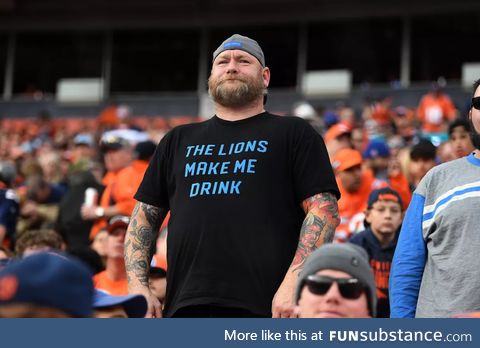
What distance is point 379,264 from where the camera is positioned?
602 cm

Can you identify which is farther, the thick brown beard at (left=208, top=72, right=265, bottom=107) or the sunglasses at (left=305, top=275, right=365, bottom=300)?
the thick brown beard at (left=208, top=72, right=265, bottom=107)

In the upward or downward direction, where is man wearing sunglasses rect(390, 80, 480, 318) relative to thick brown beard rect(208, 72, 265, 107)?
downward

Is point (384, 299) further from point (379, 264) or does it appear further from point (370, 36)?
point (370, 36)

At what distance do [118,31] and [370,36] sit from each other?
623cm

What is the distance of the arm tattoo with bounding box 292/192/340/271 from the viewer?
385 cm

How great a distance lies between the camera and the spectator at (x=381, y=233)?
5.98 meters

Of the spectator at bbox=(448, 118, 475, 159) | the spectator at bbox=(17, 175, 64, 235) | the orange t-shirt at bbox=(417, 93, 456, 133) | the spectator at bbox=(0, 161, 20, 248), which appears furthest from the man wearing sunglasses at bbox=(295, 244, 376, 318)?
the orange t-shirt at bbox=(417, 93, 456, 133)

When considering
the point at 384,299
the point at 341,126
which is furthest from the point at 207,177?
the point at 341,126

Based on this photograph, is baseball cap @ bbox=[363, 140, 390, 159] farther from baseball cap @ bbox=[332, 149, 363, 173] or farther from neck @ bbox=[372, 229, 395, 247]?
neck @ bbox=[372, 229, 395, 247]

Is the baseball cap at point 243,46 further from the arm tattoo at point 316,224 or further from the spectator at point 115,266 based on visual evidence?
the spectator at point 115,266

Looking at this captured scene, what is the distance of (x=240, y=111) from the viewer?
166 inches

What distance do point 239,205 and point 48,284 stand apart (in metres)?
1.58

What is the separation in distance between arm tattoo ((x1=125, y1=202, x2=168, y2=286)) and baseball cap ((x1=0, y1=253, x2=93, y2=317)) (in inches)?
63.1
